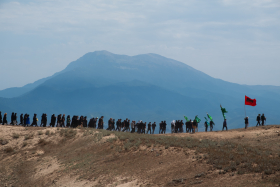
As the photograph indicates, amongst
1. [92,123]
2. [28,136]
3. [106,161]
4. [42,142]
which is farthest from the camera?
[92,123]

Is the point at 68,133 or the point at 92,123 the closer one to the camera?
the point at 68,133

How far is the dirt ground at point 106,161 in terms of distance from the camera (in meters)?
13.1

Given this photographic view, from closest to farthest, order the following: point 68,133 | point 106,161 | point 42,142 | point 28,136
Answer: point 106,161
point 42,142
point 68,133
point 28,136

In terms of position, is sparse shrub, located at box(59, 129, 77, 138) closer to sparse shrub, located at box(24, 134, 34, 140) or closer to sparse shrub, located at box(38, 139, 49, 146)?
sparse shrub, located at box(38, 139, 49, 146)

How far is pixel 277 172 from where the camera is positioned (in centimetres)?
1171

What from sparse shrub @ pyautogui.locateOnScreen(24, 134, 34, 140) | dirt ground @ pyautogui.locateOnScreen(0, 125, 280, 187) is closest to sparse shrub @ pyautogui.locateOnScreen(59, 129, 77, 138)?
dirt ground @ pyautogui.locateOnScreen(0, 125, 280, 187)

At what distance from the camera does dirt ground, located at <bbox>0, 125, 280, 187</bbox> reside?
42.9ft

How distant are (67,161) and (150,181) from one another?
9707 millimetres

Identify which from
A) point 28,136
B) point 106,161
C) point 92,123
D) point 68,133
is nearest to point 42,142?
point 28,136

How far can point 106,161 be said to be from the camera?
18688 millimetres

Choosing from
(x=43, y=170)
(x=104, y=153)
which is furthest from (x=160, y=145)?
(x=43, y=170)

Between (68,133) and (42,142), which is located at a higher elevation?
(68,133)

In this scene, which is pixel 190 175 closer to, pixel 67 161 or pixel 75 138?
pixel 67 161

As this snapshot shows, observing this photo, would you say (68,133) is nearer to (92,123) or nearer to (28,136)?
(28,136)
